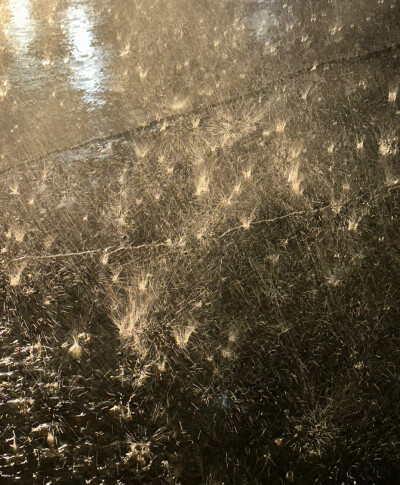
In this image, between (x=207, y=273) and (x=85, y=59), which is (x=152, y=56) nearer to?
(x=85, y=59)

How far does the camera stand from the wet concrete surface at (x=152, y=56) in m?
4.74

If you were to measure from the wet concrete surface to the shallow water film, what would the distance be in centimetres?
5

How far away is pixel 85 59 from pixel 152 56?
1.00 meters

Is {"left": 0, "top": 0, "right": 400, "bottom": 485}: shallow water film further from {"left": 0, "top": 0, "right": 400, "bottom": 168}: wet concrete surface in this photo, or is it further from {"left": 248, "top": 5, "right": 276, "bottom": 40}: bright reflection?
→ {"left": 248, "top": 5, "right": 276, "bottom": 40}: bright reflection

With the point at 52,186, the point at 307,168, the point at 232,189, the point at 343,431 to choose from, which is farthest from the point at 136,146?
the point at 343,431

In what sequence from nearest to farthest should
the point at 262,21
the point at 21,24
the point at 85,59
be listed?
the point at 85,59, the point at 262,21, the point at 21,24

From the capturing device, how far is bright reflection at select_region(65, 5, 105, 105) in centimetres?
543

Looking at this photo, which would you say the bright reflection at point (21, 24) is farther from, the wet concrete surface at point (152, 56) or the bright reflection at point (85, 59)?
the bright reflection at point (85, 59)

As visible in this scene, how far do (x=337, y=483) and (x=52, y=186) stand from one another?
121 inches

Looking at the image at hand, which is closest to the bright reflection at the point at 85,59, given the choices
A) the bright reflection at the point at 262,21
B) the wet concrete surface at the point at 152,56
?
the wet concrete surface at the point at 152,56

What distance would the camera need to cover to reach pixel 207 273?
8.84 ft

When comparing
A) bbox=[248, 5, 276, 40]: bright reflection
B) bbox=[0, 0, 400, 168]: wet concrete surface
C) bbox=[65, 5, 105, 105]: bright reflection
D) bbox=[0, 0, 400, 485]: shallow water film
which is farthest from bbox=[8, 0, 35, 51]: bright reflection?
bbox=[248, 5, 276, 40]: bright reflection

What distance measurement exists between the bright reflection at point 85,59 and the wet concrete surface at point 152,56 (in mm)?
17

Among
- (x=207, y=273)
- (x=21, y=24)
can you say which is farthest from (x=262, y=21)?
(x=207, y=273)
